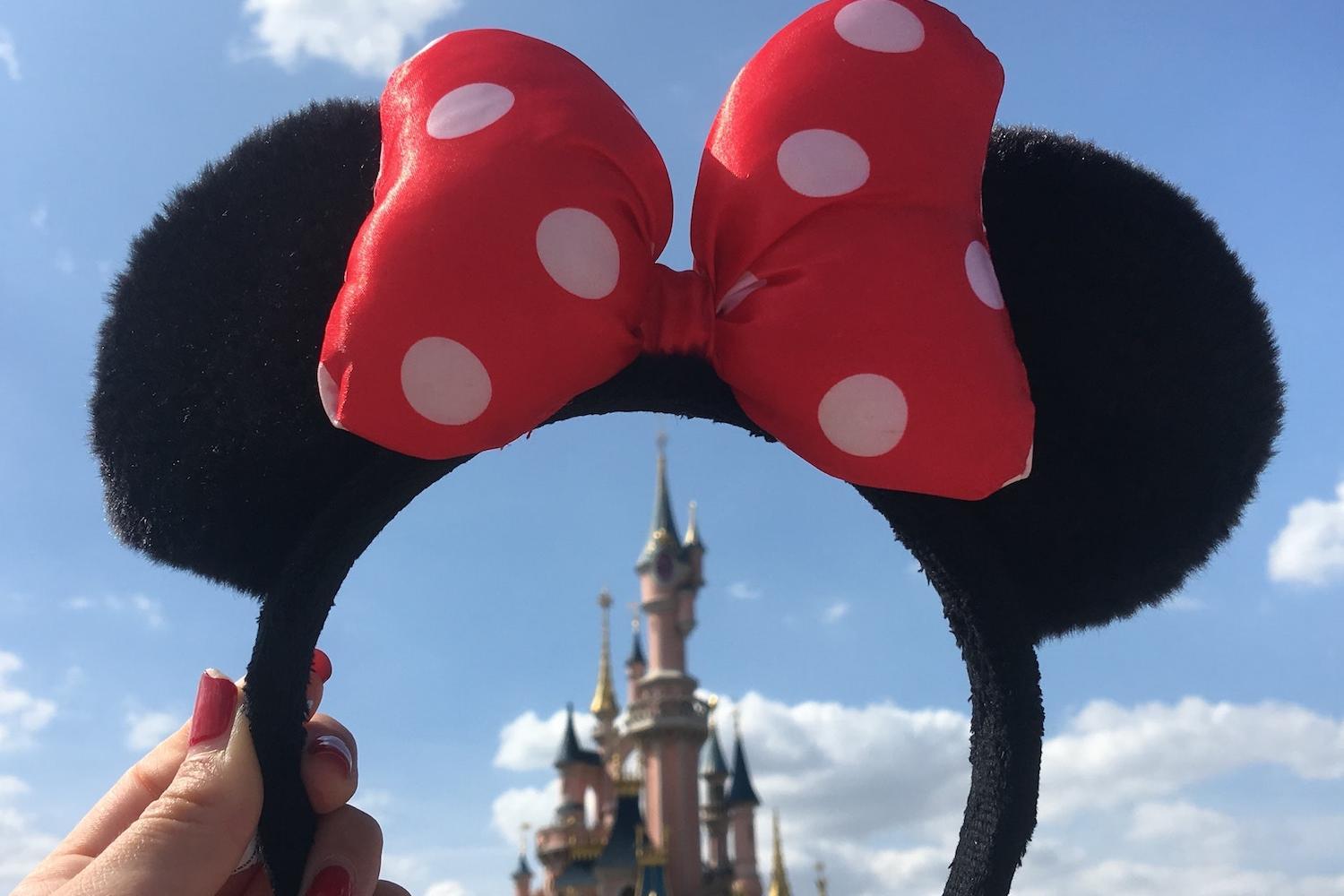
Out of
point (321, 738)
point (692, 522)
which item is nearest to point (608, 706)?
point (692, 522)

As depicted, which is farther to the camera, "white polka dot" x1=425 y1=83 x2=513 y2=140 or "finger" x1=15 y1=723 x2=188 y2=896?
"finger" x1=15 y1=723 x2=188 y2=896

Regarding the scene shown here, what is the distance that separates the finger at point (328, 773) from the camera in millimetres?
1649

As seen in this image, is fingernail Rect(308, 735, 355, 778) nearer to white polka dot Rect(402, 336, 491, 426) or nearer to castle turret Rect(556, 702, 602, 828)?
white polka dot Rect(402, 336, 491, 426)

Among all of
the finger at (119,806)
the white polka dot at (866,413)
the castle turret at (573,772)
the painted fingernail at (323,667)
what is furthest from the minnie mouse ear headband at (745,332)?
the castle turret at (573,772)

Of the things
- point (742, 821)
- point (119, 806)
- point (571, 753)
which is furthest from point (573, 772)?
point (119, 806)

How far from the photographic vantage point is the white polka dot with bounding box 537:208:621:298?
4.64 feet

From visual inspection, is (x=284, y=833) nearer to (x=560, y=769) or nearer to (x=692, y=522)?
(x=692, y=522)

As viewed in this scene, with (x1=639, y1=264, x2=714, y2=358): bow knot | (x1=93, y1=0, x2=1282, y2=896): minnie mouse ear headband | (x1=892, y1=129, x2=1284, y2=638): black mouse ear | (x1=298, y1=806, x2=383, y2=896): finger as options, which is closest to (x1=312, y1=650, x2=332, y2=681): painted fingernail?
(x1=93, y1=0, x2=1282, y2=896): minnie mouse ear headband

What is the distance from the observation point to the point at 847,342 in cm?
144

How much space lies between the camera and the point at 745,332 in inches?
59.2

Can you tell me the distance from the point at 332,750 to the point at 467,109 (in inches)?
36.6

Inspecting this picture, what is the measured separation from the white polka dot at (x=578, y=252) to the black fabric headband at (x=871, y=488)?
0.62 ft

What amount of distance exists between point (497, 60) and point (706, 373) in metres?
0.52

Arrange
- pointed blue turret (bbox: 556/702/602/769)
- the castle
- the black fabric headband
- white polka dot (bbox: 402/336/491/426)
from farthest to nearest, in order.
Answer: pointed blue turret (bbox: 556/702/602/769)
the castle
the black fabric headband
white polka dot (bbox: 402/336/491/426)
